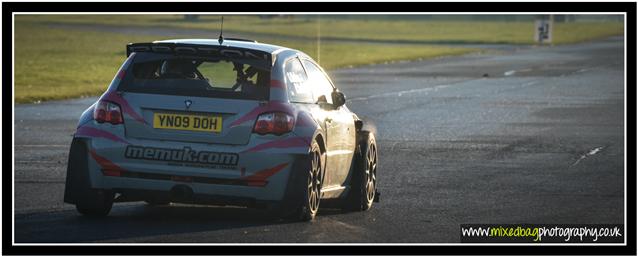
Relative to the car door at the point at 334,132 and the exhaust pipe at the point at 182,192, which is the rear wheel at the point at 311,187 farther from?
the exhaust pipe at the point at 182,192

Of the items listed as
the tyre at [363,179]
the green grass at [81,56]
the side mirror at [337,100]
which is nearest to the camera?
the side mirror at [337,100]

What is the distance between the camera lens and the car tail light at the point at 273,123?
10.2 m

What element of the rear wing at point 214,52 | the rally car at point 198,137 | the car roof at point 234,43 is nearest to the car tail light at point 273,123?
the rally car at point 198,137

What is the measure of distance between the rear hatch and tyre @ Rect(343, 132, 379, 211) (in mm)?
1623

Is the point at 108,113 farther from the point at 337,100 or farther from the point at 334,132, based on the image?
the point at 337,100

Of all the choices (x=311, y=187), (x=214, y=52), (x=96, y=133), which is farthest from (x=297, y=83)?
(x=96, y=133)

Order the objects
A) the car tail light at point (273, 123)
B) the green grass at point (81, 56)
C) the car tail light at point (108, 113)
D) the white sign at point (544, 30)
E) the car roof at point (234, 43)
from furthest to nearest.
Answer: the white sign at point (544, 30) → the green grass at point (81, 56) → the car roof at point (234, 43) → the car tail light at point (108, 113) → the car tail light at point (273, 123)

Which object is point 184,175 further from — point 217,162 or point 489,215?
point 489,215

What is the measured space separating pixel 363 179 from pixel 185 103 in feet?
7.07

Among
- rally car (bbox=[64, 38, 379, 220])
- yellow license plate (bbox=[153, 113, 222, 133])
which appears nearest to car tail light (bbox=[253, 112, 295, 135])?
rally car (bbox=[64, 38, 379, 220])

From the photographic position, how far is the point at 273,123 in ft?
33.7

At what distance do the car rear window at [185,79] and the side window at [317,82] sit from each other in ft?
1.92

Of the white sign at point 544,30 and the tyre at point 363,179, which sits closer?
the tyre at point 363,179

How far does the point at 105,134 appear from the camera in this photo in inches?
406
